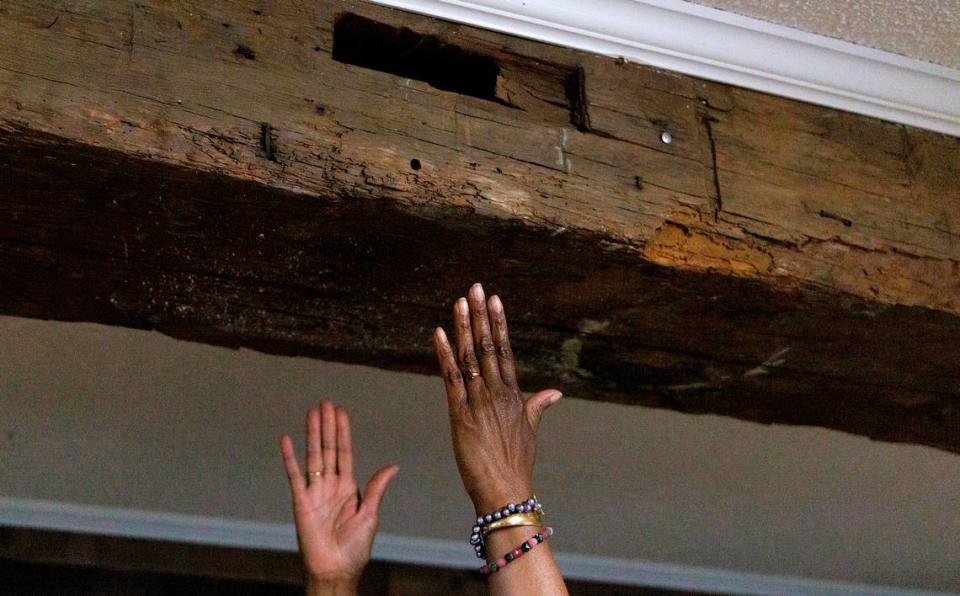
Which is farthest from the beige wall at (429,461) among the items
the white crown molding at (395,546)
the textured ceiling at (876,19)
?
the textured ceiling at (876,19)

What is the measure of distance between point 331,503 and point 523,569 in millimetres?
322

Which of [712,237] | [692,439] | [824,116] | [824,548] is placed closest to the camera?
[712,237]

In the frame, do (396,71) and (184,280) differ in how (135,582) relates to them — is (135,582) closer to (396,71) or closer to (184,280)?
(184,280)

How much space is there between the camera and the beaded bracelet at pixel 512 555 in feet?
3.17

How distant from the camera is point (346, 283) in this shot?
111 cm

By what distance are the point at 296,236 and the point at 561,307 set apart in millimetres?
323

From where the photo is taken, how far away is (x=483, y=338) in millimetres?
1010

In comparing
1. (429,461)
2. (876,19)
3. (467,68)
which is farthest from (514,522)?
(429,461)

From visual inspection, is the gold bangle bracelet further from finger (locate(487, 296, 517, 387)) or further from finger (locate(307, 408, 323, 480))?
finger (locate(307, 408, 323, 480))

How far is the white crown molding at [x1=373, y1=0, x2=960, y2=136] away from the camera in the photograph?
46.1 inches

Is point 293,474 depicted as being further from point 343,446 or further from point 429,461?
point 429,461

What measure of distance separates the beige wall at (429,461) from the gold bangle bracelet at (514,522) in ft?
2.41

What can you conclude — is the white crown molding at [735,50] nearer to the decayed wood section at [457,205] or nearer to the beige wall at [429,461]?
the decayed wood section at [457,205]

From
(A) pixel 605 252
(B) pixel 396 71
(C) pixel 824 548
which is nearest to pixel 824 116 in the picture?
(A) pixel 605 252
